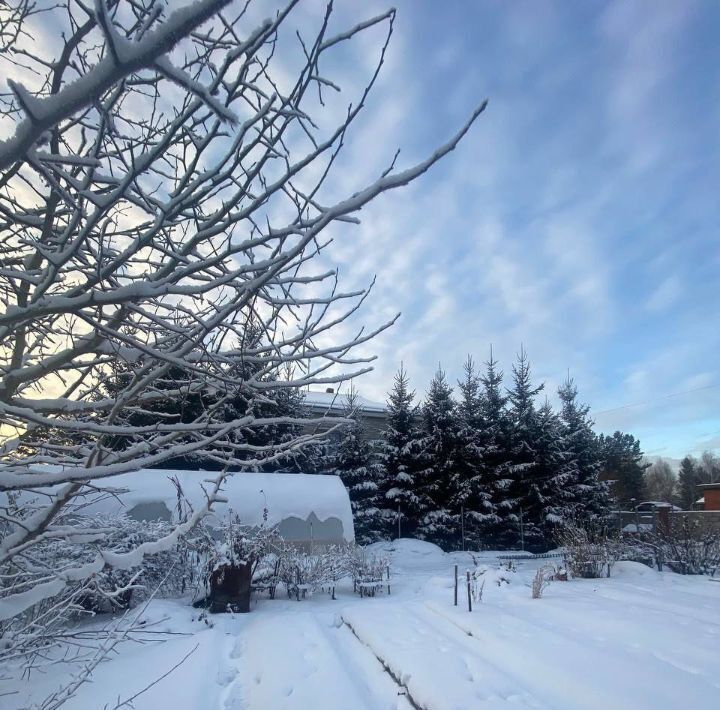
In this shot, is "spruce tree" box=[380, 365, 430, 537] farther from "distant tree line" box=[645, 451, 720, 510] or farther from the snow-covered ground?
"distant tree line" box=[645, 451, 720, 510]

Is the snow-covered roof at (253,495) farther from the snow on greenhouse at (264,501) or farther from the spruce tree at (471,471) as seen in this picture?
the spruce tree at (471,471)

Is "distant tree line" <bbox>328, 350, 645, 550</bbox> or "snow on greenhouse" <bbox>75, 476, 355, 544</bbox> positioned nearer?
"snow on greenhouse" <bbox>75, 476, 355, 544</bbox>

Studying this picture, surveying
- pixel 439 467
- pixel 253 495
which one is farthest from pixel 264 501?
pixel 439 467

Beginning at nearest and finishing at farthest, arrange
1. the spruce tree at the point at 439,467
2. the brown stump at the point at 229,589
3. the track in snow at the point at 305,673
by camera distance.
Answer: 1. the track in snow at the point at 305,673
2. the brown stump at the point at 229,589
3. the spruce tree at the point at 439,467

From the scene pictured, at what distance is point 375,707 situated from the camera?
4762 mm

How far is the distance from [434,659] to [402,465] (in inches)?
669

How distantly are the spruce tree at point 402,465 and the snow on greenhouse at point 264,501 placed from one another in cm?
764

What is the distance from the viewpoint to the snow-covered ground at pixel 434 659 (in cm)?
446

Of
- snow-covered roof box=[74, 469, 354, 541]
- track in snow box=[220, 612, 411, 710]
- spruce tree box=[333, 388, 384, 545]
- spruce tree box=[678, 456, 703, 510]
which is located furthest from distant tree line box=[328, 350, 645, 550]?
spruce tree box=[678, 456, 703, 510]

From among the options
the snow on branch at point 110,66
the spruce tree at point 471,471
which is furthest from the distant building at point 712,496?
the snow on branch at point 110,66

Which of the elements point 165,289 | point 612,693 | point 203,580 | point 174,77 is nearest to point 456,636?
point 612,693

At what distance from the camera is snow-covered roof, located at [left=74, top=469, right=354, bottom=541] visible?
12109 mm

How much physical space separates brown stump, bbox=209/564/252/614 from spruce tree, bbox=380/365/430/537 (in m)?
12.3

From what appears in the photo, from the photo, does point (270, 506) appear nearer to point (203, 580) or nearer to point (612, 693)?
point (203, 580)
